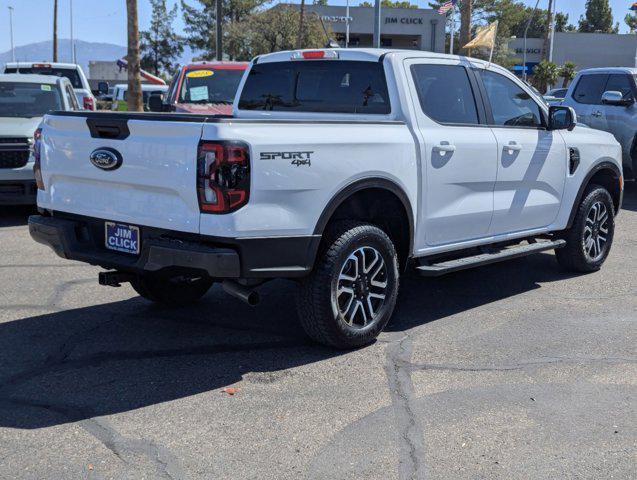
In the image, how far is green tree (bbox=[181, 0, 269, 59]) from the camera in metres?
50.6

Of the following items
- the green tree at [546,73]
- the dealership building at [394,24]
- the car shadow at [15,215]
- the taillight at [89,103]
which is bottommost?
the car shadow at [15,215]

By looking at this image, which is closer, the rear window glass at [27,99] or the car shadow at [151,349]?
the car shadow at [151,349]

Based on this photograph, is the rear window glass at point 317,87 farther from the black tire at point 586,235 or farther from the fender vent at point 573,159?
the black tire at point 586,235

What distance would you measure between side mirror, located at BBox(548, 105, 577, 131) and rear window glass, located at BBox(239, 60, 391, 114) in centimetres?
190

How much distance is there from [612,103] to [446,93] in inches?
306

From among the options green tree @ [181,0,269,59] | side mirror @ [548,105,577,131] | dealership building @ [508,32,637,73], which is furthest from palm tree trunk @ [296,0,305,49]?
side mirror @ [548,105,577,131]

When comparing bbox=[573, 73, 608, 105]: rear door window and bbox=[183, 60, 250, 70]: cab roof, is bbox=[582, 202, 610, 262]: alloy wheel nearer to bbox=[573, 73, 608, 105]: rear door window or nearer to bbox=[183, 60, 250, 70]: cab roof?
bbox=[573, 73, 608, 105]: rear door window

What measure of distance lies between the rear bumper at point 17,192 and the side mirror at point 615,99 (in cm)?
872

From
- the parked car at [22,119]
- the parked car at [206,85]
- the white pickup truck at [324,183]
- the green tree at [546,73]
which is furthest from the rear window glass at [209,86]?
the green tree at [546,73]

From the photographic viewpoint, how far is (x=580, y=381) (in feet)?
15.3

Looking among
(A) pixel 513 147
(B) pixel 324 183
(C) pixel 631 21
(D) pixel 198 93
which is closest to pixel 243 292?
(B) pixel 324 183

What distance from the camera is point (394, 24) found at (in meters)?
55.8

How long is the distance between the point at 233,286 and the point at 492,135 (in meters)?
2.60

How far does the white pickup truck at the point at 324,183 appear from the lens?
4344 millimetres
